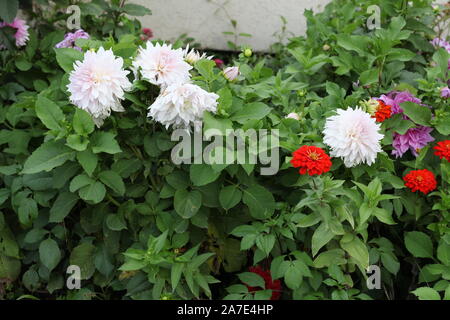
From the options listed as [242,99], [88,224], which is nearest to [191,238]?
[88,224]

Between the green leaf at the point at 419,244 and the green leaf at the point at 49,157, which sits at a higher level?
the green leaf at the point at 49,157

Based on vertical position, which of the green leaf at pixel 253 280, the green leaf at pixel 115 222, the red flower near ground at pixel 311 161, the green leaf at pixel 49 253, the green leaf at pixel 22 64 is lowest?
the green leaf at pixel 253 280

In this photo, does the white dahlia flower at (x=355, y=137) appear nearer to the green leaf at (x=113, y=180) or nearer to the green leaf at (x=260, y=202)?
the green leaf at (x=260, y=202)

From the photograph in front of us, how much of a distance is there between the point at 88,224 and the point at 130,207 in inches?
8.3

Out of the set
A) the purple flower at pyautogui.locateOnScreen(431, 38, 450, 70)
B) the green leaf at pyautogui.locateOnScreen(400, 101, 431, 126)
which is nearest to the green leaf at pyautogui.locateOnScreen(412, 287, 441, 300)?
the green leaf at pyautogui.locateOnScreen(400, 101, 431, 126)

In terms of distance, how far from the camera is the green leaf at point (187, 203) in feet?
6.32

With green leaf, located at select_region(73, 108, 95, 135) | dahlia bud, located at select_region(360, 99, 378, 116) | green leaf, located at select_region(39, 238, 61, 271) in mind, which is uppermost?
dahlia bud, located at select_region(360, 99, 378, 116)

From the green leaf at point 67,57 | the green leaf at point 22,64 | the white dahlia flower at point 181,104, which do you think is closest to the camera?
the white dahlia flower at point 181,104

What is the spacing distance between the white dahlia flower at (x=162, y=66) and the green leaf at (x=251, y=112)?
241mm

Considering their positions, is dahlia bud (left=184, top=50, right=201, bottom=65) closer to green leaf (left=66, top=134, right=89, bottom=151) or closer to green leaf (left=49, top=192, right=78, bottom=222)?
green leaf (left=66, top=134, right=89, bottom=151)

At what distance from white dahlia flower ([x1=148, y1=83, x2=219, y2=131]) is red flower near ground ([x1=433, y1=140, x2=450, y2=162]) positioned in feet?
2.99

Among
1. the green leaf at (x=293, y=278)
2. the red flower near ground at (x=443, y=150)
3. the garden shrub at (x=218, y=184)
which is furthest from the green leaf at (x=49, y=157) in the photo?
the red flower near ground at (x=443, y=150)

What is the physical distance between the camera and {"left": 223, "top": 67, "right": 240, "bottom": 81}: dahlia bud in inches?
81.1

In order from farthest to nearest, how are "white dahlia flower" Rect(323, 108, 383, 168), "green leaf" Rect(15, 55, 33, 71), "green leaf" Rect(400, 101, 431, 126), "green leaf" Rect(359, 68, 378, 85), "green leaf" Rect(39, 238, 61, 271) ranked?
"green leaf" Rect(15, 55, 33, 71), "green leaf" Rect(359, 68, 378, 85), "green leaf" Rect(400, 101, 431, 126), "green leaf" Rect(39, 238, 61, 271), "white dahlia flower" Rect(323, 108, 383, 168)
